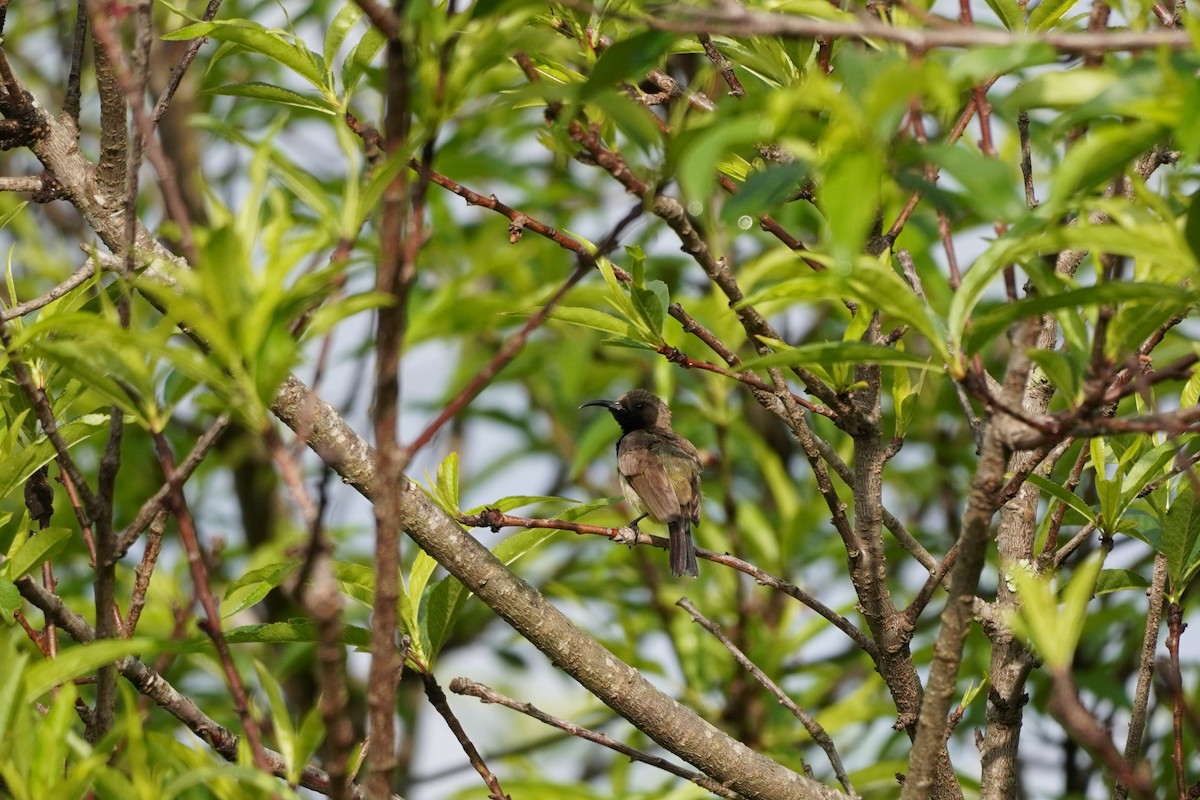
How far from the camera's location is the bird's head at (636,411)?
23.0 ft

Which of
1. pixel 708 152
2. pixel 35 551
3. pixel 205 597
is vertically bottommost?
pixel 205 597

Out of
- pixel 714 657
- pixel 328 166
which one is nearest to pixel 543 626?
pixel 714 657

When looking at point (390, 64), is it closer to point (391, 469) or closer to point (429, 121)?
point (429, 121)

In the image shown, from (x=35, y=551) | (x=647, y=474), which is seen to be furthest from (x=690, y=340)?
(x=35, y=551)

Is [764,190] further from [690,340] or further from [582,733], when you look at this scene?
[690,340]

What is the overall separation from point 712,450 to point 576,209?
5.66 feet

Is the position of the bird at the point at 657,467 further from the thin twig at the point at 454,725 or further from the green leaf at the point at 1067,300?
the green leaf at the point at 1067,300

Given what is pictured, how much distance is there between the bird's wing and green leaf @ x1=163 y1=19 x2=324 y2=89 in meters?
3.47

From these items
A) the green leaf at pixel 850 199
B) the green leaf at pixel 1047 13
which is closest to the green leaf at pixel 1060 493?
the green leaf at pixel 1047 13

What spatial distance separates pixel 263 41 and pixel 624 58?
4.45 ft

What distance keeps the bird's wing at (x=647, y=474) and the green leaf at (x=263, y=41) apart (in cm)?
347

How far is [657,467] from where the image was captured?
6.63 meters

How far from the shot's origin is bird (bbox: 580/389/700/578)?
6.12 metres

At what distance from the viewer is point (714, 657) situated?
20.0 feet
